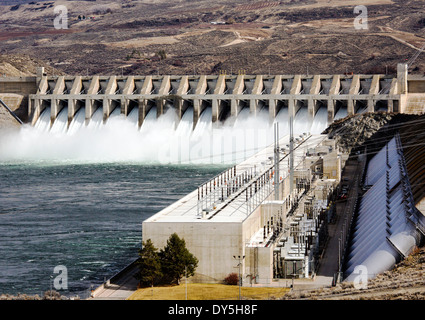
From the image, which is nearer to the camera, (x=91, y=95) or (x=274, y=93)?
(x=274, y=93)

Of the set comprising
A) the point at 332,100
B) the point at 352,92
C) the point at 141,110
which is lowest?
the point at 332,100

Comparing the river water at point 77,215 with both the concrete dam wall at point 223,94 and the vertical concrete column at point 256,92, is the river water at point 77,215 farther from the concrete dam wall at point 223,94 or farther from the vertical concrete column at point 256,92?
the concrete dam wall at point 223,94

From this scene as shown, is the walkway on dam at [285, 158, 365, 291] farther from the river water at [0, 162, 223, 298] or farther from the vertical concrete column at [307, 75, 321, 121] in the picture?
the vertical concrete column at [307, 75, 321, 121]

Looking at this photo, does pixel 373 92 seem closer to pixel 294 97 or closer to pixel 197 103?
pixel 294 97

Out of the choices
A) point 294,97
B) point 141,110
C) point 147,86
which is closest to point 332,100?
point 294,97

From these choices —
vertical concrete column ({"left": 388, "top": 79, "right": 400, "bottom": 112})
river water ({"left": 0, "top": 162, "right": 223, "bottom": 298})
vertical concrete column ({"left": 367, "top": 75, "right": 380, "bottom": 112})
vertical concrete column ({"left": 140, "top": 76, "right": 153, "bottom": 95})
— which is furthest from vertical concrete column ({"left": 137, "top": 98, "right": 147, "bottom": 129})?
vertical concrete column ({"left": 388, "top": 79, "right": 400, "bottom": 112})

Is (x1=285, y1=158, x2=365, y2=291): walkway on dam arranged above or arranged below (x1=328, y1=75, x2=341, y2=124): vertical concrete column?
below
